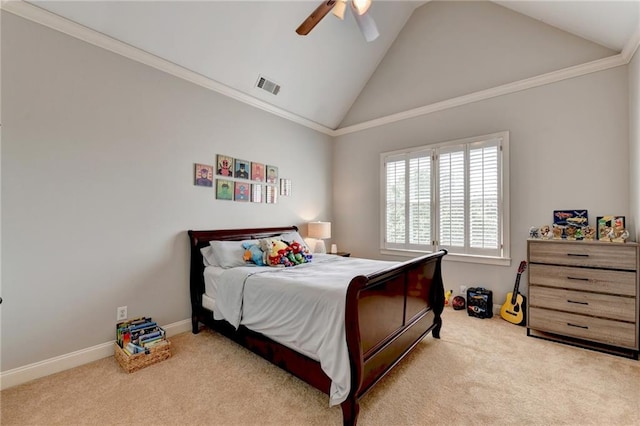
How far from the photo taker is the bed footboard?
5.11 feet

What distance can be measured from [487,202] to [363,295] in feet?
8.82

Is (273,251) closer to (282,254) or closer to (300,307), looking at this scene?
(282,254)

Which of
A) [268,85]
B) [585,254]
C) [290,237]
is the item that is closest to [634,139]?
[585,254]

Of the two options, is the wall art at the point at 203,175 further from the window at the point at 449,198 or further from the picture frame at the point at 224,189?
the window at the point at 449,198

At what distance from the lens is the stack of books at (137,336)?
2.30 m

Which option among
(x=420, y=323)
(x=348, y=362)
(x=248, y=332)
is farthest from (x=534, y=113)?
(x=248, y=332)

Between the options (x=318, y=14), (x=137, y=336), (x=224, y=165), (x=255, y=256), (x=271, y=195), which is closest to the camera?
(x=318, y=14)

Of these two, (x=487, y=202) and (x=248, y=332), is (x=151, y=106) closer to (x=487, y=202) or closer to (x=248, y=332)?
(x=248, y=332)

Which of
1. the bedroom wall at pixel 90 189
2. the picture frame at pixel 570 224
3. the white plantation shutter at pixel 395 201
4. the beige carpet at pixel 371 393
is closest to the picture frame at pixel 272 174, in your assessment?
the bedroom wall at pixel 90 189

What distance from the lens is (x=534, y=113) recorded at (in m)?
3.24

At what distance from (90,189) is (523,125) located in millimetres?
4673

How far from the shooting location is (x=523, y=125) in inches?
130

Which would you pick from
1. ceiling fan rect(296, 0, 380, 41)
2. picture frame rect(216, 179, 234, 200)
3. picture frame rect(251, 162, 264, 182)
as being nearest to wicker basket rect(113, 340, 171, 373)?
picture frame rect(216, 179, 234, 200)

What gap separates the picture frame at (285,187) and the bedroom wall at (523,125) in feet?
4.74
